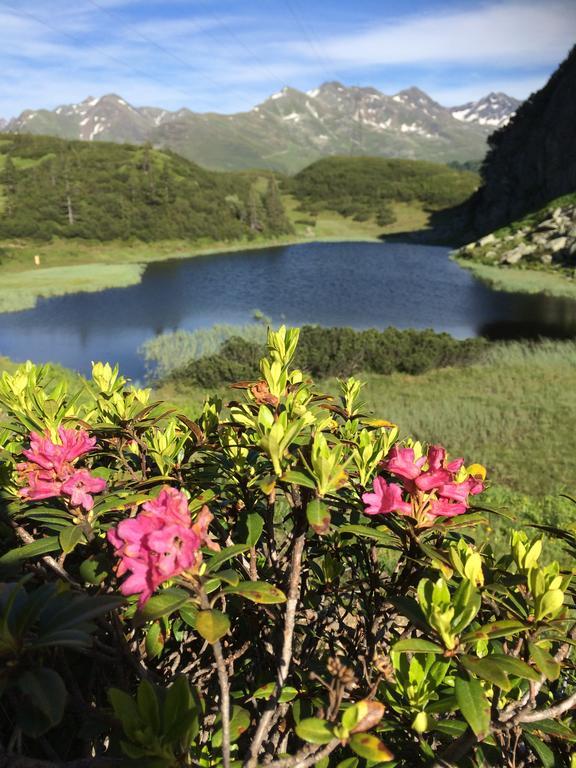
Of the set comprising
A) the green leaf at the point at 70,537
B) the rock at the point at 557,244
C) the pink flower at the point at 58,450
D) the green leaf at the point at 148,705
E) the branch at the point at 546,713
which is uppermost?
the rock at the point at 557,244

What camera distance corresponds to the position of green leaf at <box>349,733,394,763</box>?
796 millimetres

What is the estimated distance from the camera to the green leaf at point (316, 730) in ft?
2.78

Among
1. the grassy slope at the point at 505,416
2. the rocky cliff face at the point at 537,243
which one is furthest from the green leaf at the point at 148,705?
the rocky cliff face at the point at 537,243

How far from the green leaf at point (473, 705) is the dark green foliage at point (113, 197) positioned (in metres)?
49.8

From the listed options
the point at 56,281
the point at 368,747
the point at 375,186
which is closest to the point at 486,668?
the point at 368,747

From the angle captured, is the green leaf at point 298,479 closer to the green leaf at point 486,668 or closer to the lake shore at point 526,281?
the green leaf at point 486,668

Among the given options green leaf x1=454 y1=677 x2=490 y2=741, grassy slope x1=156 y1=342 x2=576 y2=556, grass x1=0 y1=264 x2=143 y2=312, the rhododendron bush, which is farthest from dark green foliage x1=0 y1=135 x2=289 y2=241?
green leaf x1=454 y1=677 x2=490 y2=741

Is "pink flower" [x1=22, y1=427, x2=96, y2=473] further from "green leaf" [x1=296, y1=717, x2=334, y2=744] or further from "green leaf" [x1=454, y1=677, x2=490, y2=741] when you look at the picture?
"green leaf" [x1=454, y1=677, x2=490, y2=741]

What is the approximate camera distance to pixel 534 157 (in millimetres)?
44875

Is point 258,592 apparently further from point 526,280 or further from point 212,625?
point 526,280

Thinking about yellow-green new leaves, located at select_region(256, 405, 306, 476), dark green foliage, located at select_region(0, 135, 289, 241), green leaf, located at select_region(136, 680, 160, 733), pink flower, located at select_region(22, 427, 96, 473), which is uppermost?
dark green foliage, located at select_region(0, 135, 289, 241)

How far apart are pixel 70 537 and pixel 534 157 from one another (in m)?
53.7

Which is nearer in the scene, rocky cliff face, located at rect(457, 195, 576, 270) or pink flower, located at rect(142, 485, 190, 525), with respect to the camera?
pink flower, located at rect(142, 485, 190, 525)

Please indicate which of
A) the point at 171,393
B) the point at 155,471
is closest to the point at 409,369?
the point at 171,393
